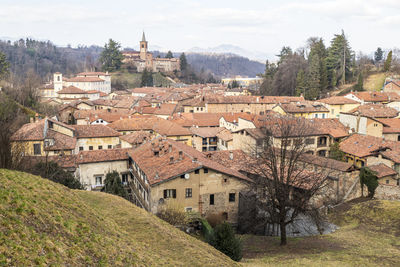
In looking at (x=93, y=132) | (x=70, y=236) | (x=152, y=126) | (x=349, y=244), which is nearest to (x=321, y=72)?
(x=152, y=126)

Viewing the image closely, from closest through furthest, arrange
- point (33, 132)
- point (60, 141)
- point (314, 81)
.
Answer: point (33, 132)
point (60, 141)
point (314, 81)

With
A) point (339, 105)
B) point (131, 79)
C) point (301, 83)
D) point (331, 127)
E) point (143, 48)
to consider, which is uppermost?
point (143, 48)

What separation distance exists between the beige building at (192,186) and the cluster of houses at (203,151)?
0.07m

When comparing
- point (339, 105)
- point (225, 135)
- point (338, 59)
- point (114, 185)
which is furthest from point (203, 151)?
point (338, 59)

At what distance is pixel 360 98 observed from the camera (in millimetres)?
64188

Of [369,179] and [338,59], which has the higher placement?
[338,59]

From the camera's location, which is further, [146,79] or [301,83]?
[146,79]

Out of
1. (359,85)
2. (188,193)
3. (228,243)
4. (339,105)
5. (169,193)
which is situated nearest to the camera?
(228,243)

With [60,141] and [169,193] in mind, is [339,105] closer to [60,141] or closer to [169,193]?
[169,193]

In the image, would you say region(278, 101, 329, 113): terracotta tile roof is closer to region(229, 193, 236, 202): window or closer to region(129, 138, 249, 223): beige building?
region(229, 193, 236, 202): window

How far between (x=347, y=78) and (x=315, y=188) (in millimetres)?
73579

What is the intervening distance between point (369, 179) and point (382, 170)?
350 cm

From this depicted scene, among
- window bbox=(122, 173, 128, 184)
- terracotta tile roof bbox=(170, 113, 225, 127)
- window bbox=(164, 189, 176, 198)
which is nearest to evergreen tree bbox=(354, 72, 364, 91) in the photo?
terracotta tile roof bbox=(170, 113, 225, 127)

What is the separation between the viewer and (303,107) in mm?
60781
